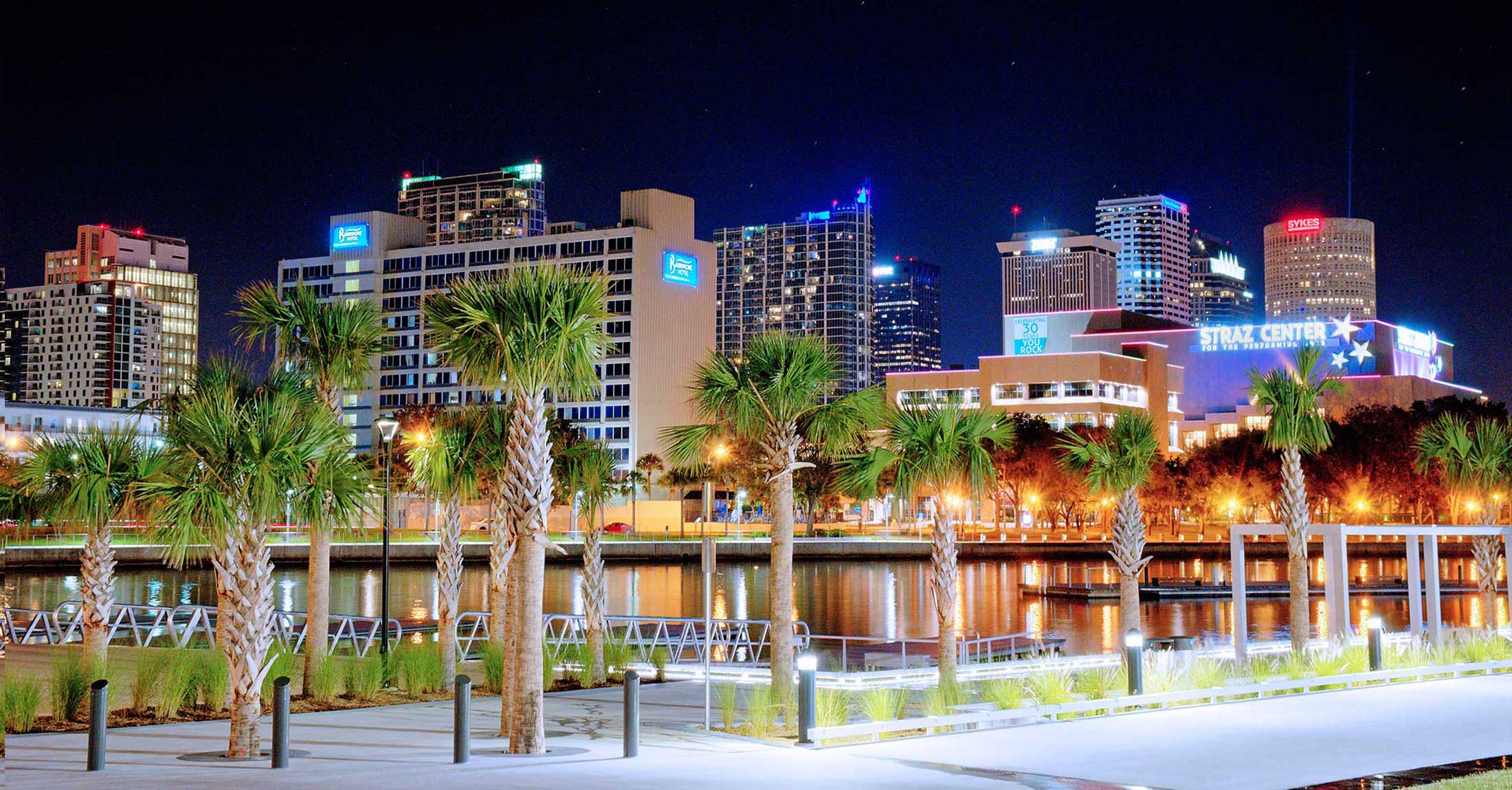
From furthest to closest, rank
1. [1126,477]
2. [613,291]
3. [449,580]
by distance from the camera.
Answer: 1. [613,291]
2. [1126,477]
3. [449,580]

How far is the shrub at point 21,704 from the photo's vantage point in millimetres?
17344

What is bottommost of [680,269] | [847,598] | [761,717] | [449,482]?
[847,598]

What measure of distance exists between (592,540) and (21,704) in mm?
10518

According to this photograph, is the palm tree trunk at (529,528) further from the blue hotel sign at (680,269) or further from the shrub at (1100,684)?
the blue hotel sign at (680,269)

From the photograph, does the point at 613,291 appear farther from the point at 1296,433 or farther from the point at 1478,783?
the point at 1478,783

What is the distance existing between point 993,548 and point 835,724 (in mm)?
103306

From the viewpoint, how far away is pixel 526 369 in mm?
16656

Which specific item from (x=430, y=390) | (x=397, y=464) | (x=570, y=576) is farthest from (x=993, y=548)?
(x=430, y=390)

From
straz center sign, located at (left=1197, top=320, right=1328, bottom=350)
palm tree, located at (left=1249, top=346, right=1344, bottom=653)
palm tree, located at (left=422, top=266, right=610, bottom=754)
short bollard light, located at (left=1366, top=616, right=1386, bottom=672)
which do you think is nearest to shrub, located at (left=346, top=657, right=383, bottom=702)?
palm tree, located at (left=422, top=266, right=610, bottom=754)

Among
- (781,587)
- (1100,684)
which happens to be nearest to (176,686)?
(781,587)

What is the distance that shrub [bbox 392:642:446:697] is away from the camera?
2272 centimetres

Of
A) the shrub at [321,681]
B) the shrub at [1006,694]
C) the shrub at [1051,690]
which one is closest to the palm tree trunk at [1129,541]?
the shrub at [1051,690]

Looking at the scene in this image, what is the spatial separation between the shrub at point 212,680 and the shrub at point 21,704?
7.56 feet

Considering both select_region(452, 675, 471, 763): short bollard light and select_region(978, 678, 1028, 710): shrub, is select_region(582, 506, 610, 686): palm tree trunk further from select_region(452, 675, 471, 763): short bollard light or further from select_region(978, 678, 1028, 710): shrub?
select_region(452, 675, 471, 763): short bollard light
